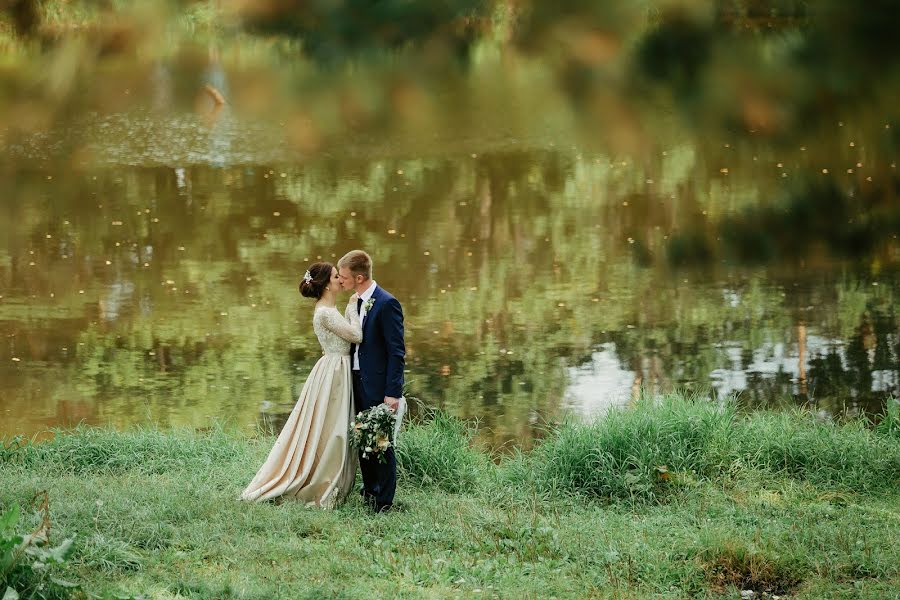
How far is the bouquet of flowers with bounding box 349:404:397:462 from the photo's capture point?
242 inches

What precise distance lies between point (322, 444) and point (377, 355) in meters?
0.60

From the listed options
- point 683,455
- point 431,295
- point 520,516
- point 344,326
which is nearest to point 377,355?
point 344,326

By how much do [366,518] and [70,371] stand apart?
177 inches

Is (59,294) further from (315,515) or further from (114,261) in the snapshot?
(315,515)

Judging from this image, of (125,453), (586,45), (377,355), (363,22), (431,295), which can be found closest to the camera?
(363,22)

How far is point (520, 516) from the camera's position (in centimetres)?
619

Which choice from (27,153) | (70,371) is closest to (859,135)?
(70,371)

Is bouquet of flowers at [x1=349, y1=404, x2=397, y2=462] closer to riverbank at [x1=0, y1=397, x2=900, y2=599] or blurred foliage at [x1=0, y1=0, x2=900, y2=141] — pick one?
riverbank at [x1=0, y1=397, x2=900, y2=599]

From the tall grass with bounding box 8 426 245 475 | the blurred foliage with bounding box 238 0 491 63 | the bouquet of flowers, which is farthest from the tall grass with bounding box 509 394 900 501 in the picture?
the blurred foliage with bounding box 238 0 491 63

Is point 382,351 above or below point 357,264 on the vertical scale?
below

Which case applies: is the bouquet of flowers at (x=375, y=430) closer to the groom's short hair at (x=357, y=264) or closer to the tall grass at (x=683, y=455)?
the groom's short hair at (x=357, y=264)

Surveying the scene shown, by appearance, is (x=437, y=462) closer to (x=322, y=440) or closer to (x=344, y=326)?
(x=322, y=440)

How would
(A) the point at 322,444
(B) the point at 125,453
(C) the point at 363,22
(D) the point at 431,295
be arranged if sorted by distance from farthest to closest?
(D) the point at 431,295
(B) the point at 125,453
(A) the point at 322,444
(C) the point at 363,22

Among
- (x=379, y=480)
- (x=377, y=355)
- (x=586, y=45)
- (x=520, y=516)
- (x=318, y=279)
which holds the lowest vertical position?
(x=520, y=516)
